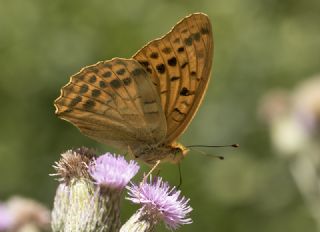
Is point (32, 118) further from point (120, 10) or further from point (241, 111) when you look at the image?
point (241, 111)

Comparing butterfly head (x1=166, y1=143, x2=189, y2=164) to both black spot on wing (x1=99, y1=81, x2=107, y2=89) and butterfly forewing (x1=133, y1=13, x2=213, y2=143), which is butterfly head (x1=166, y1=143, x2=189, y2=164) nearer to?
butterfly forewing (x1=133, y1=13, x2=213, y2=143)

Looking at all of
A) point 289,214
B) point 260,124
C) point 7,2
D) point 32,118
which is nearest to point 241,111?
point 260,124

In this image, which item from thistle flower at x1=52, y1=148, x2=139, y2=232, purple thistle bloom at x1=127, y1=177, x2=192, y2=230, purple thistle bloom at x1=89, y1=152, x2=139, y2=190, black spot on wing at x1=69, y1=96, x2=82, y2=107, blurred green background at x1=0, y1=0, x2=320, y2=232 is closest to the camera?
thistle flower at x1=52, y1=148, x2=139, y2=232

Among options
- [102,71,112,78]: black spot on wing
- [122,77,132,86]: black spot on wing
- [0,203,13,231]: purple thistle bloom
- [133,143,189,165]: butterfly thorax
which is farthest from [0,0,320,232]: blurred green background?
[102,71,112,78]: black spot on wing

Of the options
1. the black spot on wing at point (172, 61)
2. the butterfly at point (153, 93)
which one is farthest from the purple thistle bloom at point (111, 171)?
the black spot on wing at point (172, 61)

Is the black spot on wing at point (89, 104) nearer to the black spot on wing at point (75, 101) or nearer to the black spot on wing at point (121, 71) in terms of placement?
the black spot on wing at point (75, 101)

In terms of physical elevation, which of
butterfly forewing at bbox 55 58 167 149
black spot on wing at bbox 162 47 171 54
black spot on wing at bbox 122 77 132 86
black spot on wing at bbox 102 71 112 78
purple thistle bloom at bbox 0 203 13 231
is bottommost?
purple thistle bloom at bbox 0 203 13 231

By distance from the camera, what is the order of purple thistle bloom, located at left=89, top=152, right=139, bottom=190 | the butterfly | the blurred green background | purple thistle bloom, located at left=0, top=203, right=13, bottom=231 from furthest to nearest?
the blurred green background < purple thistle bloom, located at left=0, top=203, right=13, bottom=231 < the butterfly < purple thistle bloom, located at left=89, top=152, right=139, bottom=190

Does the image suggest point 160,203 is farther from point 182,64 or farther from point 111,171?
point 182,64
